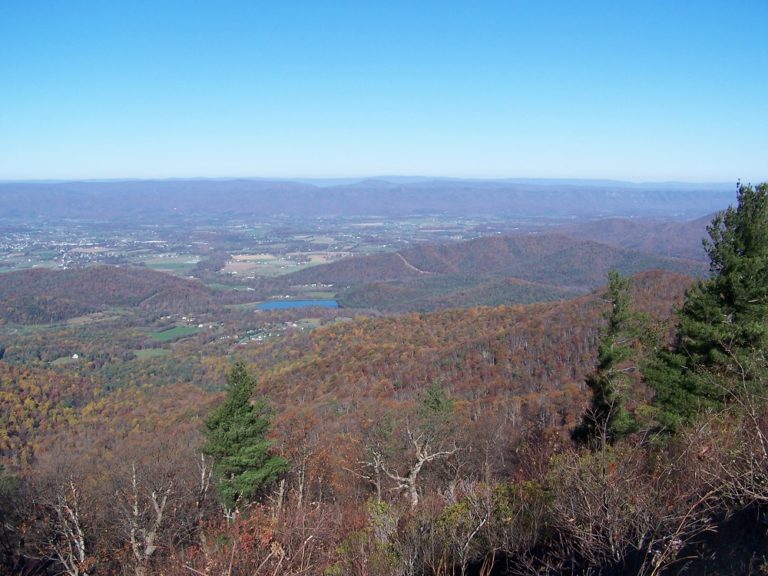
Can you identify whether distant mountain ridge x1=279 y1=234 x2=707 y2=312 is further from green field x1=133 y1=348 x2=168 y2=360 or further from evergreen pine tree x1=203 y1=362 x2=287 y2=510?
evergreen pine tree x1=203 y1=362 x2=287 y2=510

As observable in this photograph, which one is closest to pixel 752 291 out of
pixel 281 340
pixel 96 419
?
pixel 96 419

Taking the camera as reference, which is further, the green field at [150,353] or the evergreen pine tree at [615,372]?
the green field at [150,353]

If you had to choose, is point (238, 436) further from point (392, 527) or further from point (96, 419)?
point (96, 419)

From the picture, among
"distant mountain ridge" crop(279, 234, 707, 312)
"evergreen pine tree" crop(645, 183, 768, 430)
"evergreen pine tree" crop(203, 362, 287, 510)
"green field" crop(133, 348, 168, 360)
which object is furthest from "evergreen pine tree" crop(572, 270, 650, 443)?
"distant mountain ridge" crop(279, 234, 707, 312)

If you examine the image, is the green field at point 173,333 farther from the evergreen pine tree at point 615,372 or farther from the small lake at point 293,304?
the evergreen pine tree at point 615,372

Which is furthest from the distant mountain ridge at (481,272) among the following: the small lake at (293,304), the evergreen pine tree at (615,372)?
the evergreen pine tree at (615,372)

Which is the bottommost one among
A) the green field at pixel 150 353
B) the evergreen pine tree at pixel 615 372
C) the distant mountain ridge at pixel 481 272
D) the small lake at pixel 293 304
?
the green field at pixel 150 353
